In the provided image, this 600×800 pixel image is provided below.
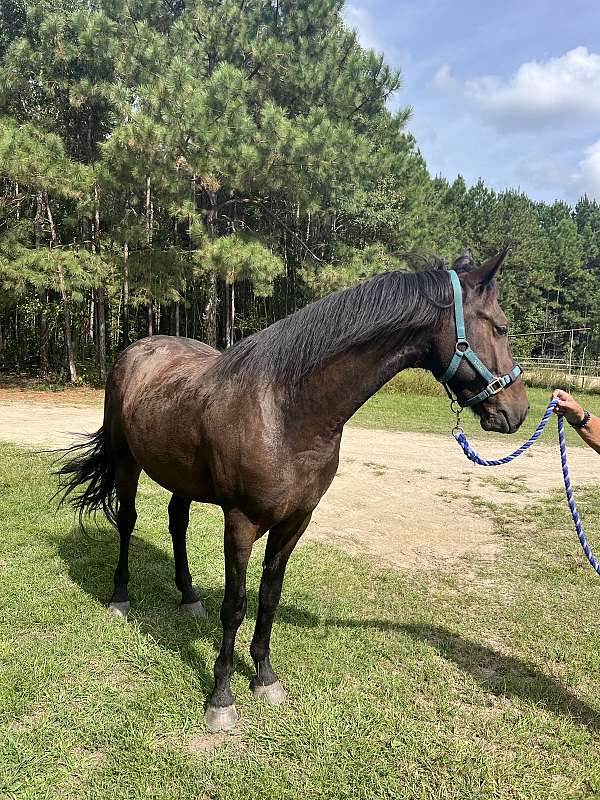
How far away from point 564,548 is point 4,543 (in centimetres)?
498

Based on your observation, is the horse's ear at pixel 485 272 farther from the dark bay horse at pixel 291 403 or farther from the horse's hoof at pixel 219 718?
the horse's hoof at pixel 219 718

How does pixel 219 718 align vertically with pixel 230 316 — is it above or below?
below

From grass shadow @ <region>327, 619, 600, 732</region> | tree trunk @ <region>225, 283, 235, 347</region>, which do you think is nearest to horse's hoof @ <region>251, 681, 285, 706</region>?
grass shadow @ <region>327, 619, 600, 732</region>

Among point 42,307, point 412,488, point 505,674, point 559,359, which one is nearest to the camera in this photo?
point 505,674

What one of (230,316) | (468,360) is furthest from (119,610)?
(230,316)

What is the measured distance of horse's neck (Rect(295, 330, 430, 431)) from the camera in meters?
2.31

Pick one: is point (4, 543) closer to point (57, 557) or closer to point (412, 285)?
point (57, 557)

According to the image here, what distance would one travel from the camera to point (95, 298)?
56.0 ft

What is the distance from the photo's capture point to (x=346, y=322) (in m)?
2.31

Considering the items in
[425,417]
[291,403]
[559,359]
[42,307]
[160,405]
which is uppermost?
[42,307]

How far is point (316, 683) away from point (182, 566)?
1211 mm

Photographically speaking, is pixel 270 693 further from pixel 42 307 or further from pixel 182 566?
pixel 42 307

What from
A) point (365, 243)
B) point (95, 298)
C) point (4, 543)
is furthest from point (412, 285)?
point (365, 243)

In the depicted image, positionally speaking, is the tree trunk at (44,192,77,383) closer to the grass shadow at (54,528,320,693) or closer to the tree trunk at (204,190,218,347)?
the tree trunk at (204,190,218,347)
